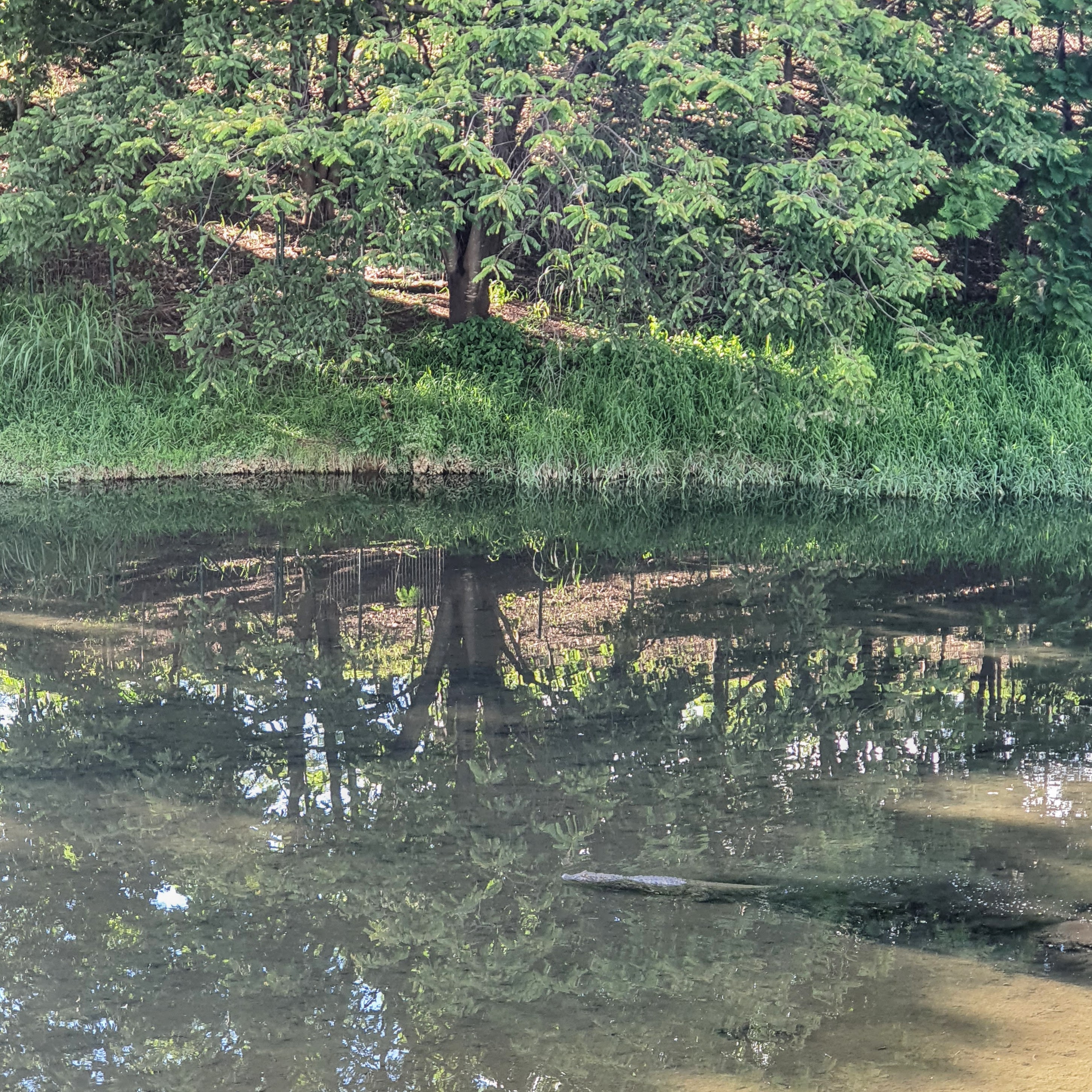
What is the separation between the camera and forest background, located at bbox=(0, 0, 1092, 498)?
940cm

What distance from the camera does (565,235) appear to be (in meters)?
11.5

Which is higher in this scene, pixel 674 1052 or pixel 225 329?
pixel 225 329

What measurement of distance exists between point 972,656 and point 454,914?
11.8 feet

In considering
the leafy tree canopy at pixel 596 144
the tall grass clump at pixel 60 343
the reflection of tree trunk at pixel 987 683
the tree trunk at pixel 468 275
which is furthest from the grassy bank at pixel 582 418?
the reflection of tree trunk at pixel 987 683

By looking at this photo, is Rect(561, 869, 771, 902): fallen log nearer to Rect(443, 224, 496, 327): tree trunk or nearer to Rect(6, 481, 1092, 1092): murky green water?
Rect(6, 481, 1092, 1092): murky green water

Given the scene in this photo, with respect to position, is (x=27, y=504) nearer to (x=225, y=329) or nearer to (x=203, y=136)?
(x=225, y=329)

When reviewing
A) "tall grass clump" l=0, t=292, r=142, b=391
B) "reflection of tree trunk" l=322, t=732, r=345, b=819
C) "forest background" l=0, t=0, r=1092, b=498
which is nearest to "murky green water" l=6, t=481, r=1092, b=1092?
"reflection of tree trunk" l=322, t=732, r=345, b=819

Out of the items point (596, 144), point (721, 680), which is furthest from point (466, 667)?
point (596, 144)

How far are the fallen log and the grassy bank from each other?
700cm

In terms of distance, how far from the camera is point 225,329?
33.8ft

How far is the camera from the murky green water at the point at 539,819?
345 centimetres

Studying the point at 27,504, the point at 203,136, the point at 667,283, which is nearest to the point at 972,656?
the point at 667,283

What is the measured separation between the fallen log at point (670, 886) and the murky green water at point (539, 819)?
0.20 feet

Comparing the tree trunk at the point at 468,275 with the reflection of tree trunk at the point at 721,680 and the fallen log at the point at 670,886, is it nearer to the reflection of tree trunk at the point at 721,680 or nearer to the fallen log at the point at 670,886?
the reflection of tree trunk at the point at 721,680
